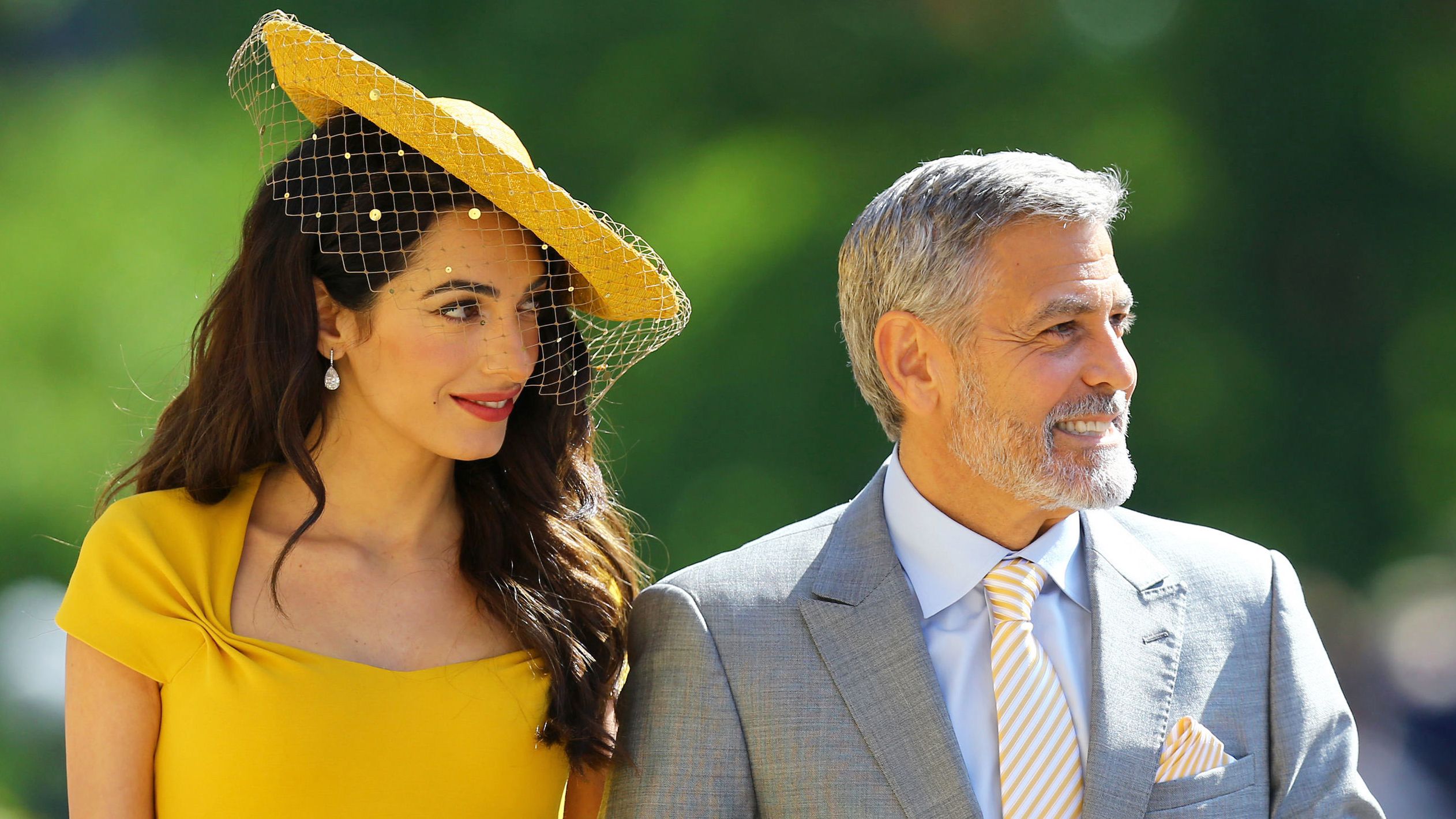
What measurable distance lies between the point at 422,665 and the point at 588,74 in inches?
109

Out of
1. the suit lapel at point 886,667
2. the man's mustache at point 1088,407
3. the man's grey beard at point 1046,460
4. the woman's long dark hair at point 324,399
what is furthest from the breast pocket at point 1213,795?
the woman's long dark hair at point 324,399

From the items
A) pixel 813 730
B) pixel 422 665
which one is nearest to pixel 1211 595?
pixel 813 730

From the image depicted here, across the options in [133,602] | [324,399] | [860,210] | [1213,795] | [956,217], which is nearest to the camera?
[1213,795]

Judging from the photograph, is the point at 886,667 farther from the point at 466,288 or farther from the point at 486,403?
the point at 466,288

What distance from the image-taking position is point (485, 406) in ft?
7.47

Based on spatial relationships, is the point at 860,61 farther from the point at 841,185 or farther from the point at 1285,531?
the point at 1285,531

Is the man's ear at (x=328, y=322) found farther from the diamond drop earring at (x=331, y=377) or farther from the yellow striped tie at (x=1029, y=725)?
the yellow striped tie at (x=1029, y=725)

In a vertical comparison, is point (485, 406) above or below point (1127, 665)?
above

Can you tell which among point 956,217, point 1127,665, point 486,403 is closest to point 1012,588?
point 1127,665

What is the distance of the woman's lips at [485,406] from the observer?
2.25 m

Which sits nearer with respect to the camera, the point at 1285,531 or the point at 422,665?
the point at 422,665

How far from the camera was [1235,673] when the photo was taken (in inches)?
82.1

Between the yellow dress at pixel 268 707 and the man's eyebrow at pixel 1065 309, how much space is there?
3.36ft

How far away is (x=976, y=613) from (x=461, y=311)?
96 cm
